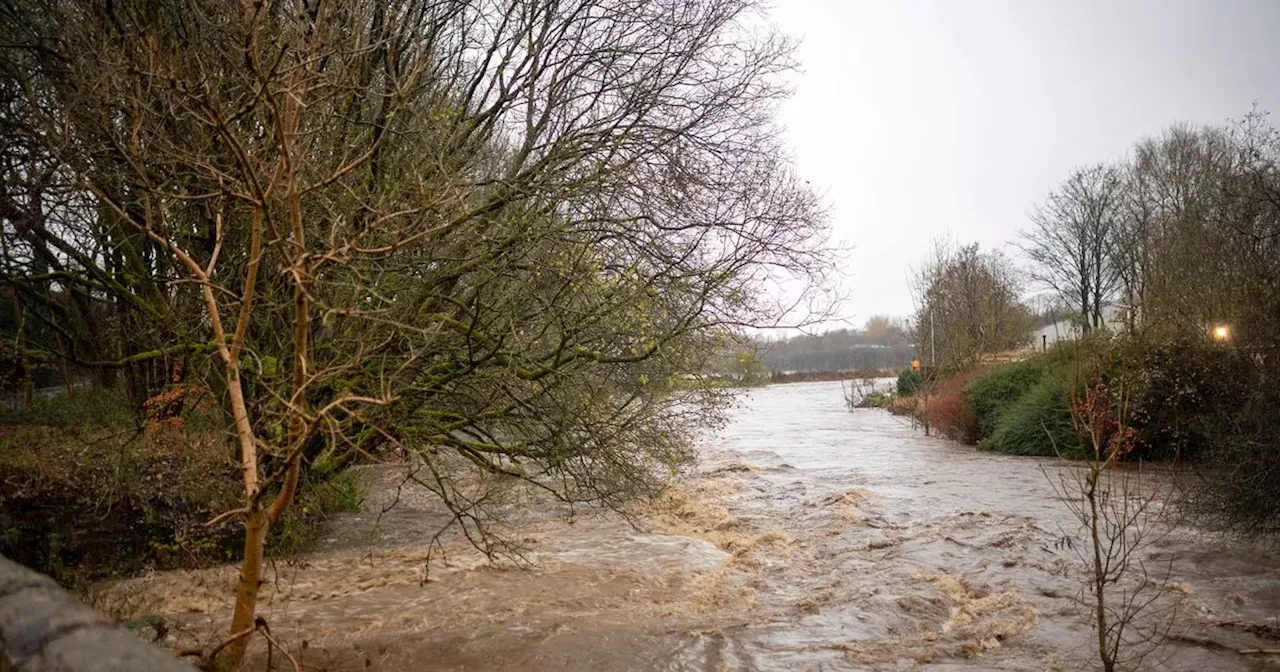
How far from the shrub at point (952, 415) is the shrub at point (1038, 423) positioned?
1.71 m

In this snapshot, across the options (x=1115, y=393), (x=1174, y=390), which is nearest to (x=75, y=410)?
(x=1115, y=393)

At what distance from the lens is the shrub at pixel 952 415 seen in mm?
22156

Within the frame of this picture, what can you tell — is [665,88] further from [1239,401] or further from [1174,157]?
[1174,157]

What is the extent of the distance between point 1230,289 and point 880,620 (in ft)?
26.6

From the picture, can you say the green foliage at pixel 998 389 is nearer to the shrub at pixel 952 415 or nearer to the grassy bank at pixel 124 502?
the shrub at pixel 952 415

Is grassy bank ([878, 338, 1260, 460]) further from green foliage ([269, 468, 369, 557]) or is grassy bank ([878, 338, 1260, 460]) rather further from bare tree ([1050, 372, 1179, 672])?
green foliage ([269, 468, 369, 557])

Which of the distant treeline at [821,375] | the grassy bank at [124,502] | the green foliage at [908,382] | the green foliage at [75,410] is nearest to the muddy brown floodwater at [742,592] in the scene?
the grassy bank at [124,502]

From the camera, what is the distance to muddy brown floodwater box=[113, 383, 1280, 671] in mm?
7016

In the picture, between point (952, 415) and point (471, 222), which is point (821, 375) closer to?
point (952, 415)

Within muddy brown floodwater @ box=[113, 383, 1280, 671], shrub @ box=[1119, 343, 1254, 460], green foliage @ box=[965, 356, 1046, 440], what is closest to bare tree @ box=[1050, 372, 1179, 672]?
muddy brown floodwater @ box=[113, 383, 1280, 671]

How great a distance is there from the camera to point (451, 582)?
31.1 ft

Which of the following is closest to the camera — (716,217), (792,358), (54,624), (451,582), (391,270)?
(54,624)

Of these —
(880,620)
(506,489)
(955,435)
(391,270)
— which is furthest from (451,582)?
(955,435)

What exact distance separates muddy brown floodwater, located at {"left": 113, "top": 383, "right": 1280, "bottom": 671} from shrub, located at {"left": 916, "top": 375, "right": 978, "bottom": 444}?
7889 mm
